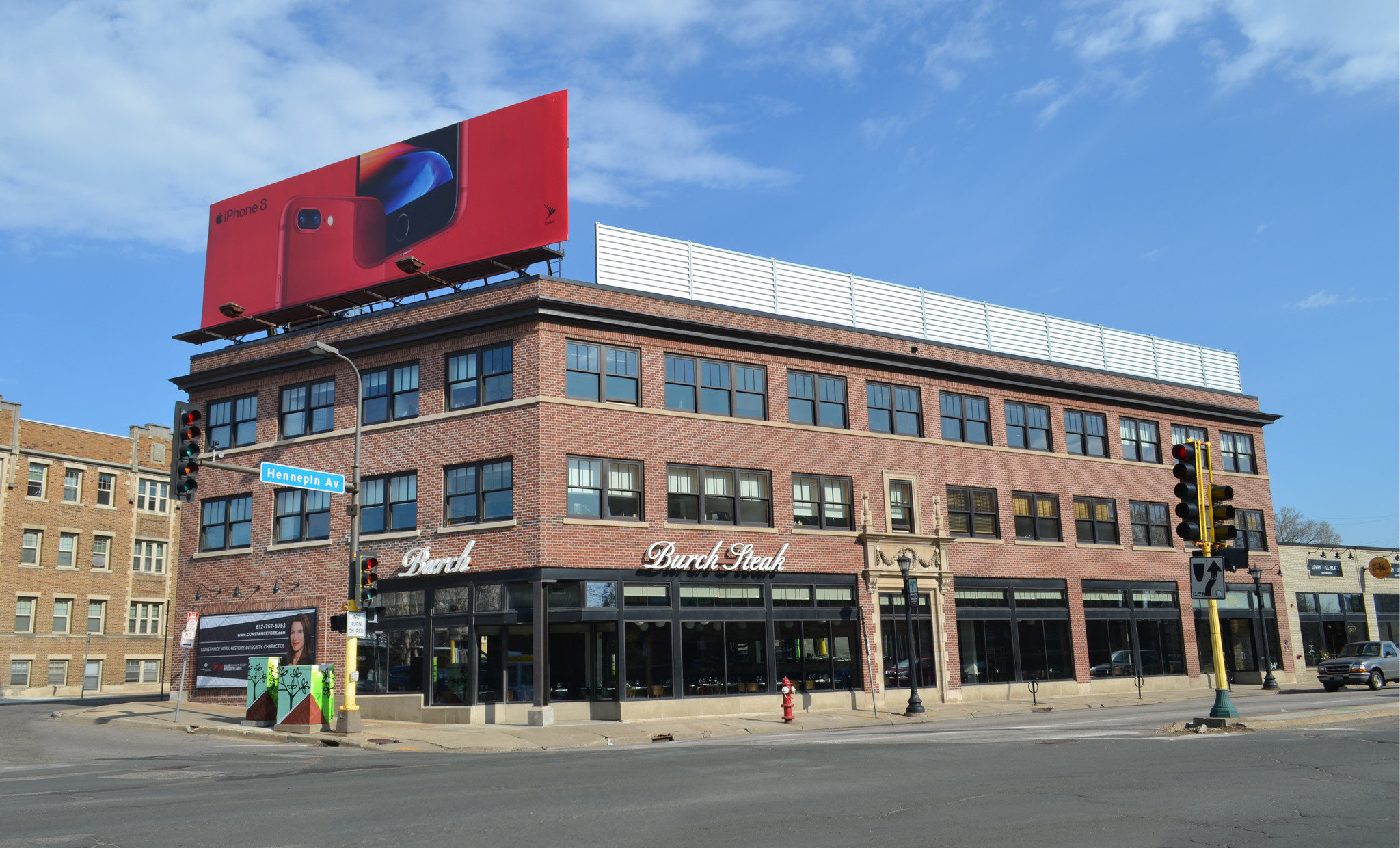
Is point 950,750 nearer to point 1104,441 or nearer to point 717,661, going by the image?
point 717,661

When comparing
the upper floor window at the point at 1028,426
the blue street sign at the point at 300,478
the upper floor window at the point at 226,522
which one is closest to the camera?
the blue street sign at the point at 300,478

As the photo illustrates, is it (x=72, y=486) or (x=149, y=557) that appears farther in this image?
(x=149, y=557)

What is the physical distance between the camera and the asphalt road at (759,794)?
420 inches

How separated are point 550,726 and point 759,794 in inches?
634

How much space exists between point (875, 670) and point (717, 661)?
5872mm

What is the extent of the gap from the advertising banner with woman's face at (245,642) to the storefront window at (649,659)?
395 inches

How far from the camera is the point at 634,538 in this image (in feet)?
102

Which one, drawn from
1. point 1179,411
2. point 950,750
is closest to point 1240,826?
point 950,750

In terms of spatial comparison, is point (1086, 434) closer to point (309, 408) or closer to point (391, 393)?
point (391, 393)

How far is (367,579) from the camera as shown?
85.5 feet

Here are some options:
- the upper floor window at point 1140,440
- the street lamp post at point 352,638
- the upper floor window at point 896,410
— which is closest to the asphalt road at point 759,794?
the street lamp post at point 352,638

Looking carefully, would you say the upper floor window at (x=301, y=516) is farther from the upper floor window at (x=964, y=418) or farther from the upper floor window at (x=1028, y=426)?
the upper floor window at (x=1028, y=426)

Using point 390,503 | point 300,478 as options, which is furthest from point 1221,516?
point 390,503

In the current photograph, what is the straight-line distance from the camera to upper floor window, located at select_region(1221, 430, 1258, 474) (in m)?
48.3
